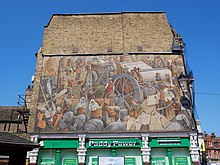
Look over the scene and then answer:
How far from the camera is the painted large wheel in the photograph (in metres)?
17.4

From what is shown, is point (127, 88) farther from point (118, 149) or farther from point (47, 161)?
point (47, 161)

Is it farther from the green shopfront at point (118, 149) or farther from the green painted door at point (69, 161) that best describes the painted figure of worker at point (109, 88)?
the green painted door at point (69, 161)

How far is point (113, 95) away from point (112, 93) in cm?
18

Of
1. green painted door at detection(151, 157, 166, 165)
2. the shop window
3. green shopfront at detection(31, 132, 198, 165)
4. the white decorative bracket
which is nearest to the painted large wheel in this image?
the white decorative bracket

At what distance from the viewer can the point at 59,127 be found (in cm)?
1680

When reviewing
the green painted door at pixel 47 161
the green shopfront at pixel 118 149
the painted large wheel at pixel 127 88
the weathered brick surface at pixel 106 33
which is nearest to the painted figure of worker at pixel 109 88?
the painted large wheel at pixel 127 88

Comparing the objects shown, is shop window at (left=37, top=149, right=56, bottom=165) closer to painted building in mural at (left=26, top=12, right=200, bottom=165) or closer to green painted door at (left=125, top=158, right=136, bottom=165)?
painted building in mural at (left=26, top=12, right=200, bottom=165)

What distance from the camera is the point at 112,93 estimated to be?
58.0 feet

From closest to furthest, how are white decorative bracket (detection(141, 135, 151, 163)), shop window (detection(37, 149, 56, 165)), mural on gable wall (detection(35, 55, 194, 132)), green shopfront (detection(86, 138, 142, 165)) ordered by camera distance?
white decorative bracket (detection(141, 135, 151, 163))
green shopfront (detection(86, 138, 142, 165))
shop window (detection(37, 149, 56, 165))
mural on gable wall (detection(35, 55, 194, 132))

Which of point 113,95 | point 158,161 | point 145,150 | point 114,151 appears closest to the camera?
point 145,150

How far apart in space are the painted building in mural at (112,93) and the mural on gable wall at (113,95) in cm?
7

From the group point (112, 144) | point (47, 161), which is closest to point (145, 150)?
point (112, 144)

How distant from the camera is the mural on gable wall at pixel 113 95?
1673 centimetres

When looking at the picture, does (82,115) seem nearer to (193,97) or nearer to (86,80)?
(86,80)
